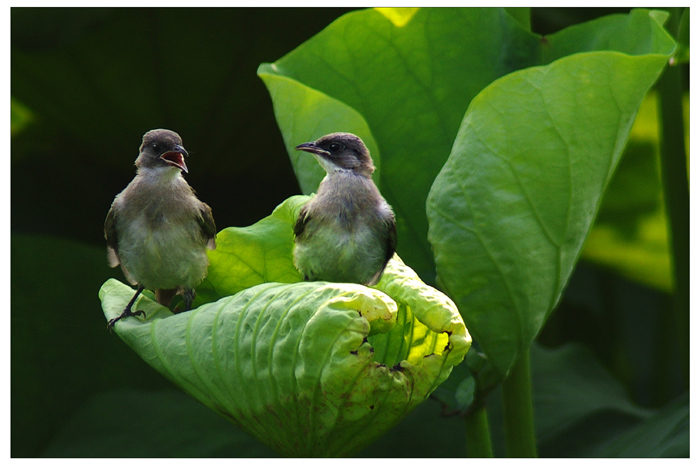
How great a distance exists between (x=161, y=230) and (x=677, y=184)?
2.59 feet

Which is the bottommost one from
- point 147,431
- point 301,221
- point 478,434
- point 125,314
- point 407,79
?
point 147,431

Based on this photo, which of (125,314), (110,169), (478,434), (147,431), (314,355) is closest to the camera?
(314,355)

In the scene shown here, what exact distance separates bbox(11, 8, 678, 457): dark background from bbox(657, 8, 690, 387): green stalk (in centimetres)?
35

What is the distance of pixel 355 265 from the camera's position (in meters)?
0.77

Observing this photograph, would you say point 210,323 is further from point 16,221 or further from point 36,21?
point 16,221

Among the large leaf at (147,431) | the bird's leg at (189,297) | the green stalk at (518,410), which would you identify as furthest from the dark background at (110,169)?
the bird's leg at (189,297)

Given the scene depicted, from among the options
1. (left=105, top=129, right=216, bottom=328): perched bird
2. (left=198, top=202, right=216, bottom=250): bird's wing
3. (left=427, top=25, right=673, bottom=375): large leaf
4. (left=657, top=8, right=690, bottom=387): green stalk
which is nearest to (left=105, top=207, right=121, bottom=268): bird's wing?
(left=105, top=129, right=216, bottom=328): perched bird

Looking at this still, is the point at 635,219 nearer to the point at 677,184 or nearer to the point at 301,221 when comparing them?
the point at 677,184

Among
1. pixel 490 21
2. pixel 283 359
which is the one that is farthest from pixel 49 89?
pixel 283 359

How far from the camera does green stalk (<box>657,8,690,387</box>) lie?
1.10 meters

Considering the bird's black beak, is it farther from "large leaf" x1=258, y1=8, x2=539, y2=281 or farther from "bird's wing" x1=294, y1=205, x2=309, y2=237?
"large leaf" x1=258, y1=8, x2=539, y2=281

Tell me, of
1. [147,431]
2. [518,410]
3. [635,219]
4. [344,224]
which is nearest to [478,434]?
[518,410]

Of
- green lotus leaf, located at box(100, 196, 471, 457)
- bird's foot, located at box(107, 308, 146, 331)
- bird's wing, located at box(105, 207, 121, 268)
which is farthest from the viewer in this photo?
bird's wing, located at box(105, 207, 121, 268)

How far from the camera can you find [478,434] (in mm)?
890
